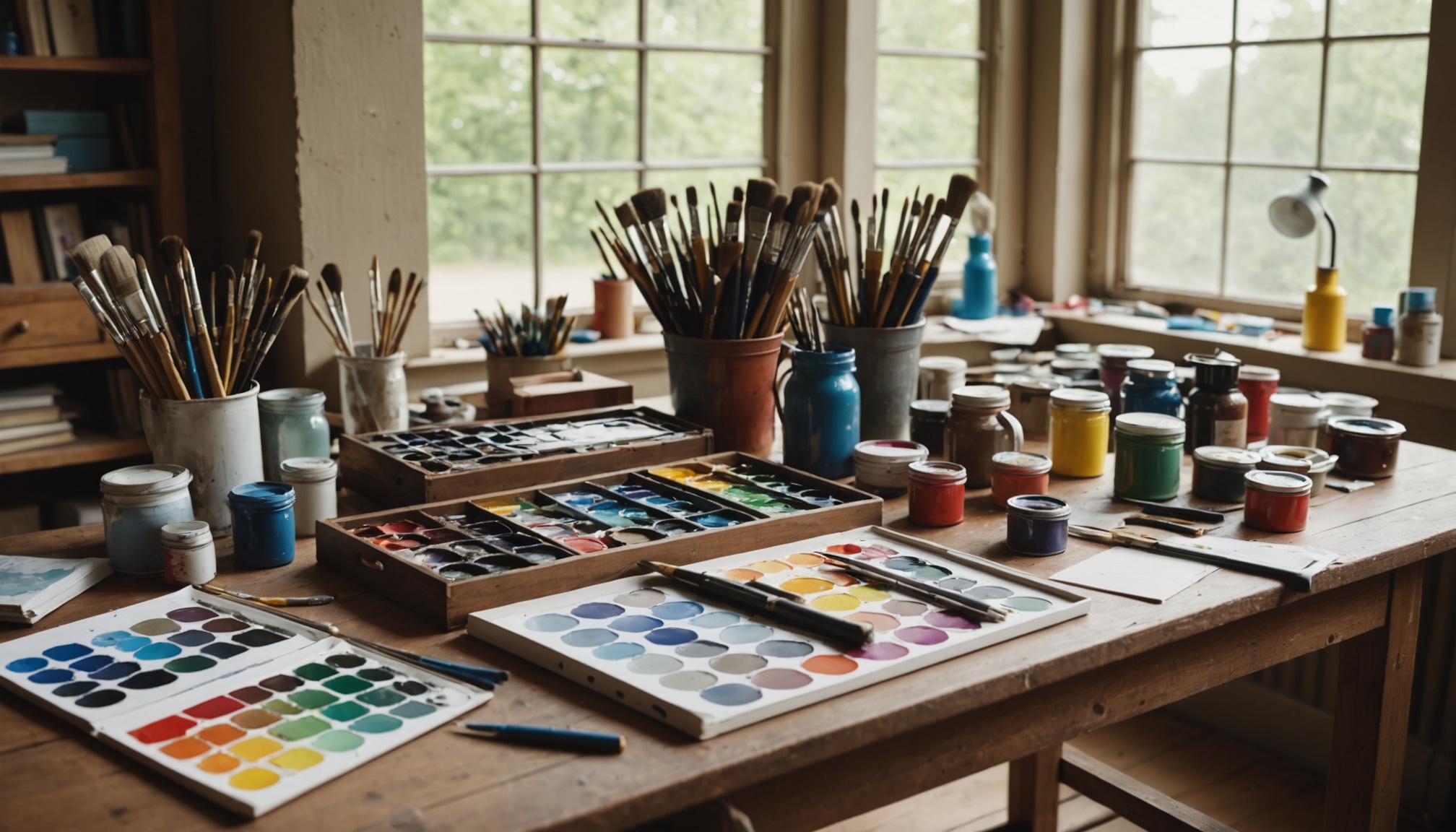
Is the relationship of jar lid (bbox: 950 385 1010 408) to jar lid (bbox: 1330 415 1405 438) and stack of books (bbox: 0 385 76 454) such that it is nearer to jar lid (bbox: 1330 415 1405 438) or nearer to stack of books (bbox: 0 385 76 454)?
jar lid (bbox: 1330 415 1405 438)

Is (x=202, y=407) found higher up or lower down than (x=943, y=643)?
higher up

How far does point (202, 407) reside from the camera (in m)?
1.81

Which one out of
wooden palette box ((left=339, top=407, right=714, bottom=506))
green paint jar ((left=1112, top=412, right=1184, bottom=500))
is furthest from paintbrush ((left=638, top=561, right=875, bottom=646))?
green paint jar ((left=1112, top=412, right=1184, bottom=500))

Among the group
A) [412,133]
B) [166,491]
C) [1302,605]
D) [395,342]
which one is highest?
[412,133]

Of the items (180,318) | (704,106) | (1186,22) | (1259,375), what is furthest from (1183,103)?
(180,318)

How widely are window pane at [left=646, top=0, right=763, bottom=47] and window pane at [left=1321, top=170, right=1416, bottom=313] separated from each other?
162 cm

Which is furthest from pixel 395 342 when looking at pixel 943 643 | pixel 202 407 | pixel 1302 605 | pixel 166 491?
pixel 1302 605

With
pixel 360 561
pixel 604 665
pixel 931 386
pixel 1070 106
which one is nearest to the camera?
pixel 604 665

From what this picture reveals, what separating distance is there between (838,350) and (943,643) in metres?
0.83

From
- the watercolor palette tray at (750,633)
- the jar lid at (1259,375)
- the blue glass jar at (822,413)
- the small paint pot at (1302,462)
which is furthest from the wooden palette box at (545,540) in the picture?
the jar lid at (1259,375)

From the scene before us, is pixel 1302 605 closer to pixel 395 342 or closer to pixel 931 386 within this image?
pixel 931 386

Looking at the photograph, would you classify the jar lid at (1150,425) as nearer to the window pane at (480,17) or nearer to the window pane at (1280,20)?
the window pane at (1280,20)

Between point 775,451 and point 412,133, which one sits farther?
point 412,133

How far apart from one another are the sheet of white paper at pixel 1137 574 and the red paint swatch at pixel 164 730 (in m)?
1.07
